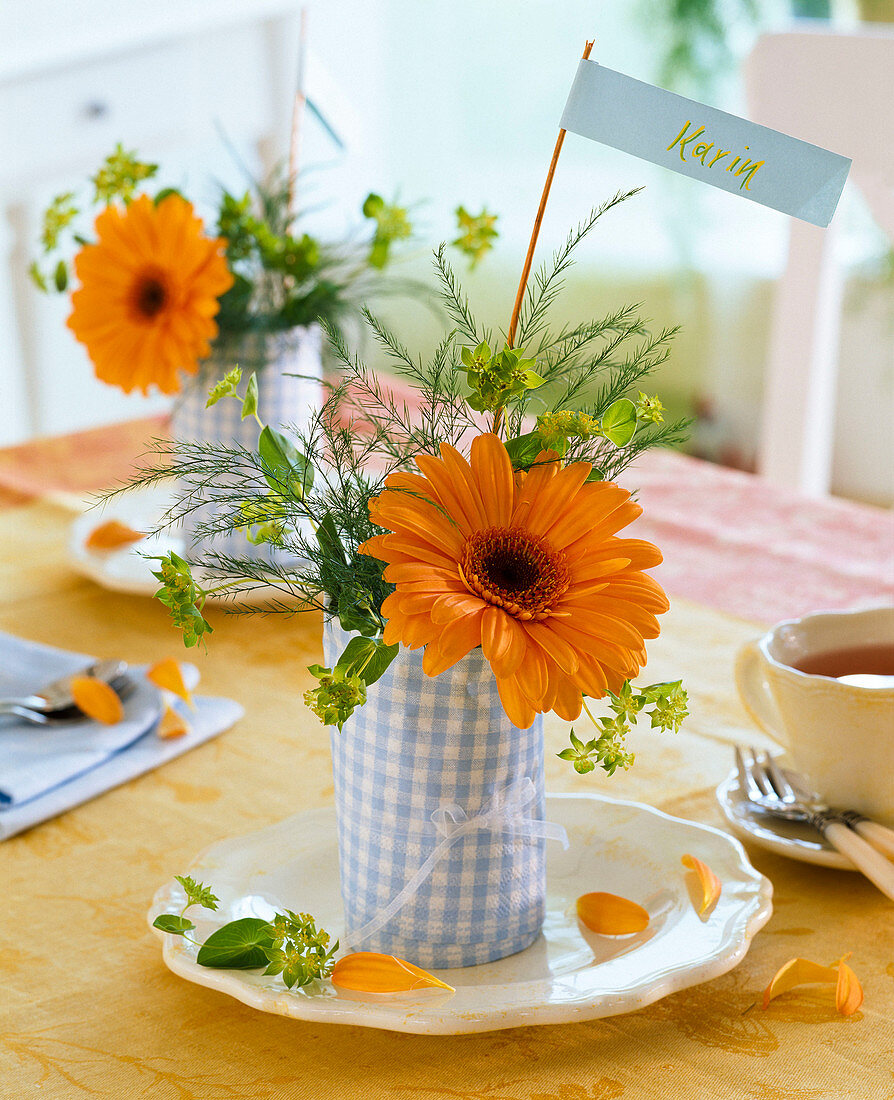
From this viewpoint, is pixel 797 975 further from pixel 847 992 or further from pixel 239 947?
pixel 239 947

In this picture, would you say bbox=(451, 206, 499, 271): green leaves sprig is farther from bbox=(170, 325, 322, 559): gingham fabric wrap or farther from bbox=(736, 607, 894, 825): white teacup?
bbox=(736, 607, 894, 825): white teacup

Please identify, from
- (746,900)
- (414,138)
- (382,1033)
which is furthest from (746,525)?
(414,138)

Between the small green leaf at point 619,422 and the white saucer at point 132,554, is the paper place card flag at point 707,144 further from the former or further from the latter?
the white saucer at point 132,554

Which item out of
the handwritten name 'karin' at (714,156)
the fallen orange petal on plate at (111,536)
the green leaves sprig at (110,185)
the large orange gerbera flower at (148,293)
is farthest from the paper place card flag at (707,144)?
the fallen orange petal on plate at (111,536)

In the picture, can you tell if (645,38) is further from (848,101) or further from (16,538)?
(16,538)

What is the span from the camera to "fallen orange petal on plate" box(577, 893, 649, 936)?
0.59m

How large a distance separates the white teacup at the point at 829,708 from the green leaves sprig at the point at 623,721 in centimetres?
19

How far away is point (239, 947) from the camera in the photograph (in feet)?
1.78

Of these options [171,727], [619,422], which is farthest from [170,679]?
[619,422]

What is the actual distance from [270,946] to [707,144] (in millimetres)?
409

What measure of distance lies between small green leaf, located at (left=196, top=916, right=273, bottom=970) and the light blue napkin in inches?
9.9

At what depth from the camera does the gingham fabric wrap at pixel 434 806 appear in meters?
0.54

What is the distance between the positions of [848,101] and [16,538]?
39.5 inches

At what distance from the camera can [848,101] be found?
1244 millimetres
